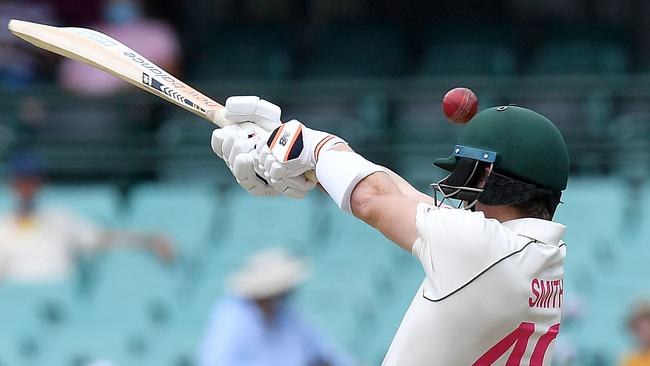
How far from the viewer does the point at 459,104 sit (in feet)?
11.1

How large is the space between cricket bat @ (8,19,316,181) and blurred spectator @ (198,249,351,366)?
291 cm

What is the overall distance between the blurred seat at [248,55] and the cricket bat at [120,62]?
5188mm

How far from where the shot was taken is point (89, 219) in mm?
8289

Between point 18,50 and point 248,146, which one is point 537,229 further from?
point 18,50

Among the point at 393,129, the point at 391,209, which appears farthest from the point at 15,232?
the point at 391,209

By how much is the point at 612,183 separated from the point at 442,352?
16.7ft

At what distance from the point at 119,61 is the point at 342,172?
3.35 feet

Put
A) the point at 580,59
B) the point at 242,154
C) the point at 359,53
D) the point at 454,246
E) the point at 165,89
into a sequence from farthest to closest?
1. the point at 359,53
2. the point at 580,59
3. the point at 165,89
4. the point at 242,154
5. the point at 454,246

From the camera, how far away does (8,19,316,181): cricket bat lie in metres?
3.89

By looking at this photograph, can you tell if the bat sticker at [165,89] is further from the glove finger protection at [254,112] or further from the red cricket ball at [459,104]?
the red cricket ball at [459,104]

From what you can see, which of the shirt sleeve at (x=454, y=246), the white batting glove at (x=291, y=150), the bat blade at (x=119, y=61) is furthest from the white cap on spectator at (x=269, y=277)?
the shirt sleeve at (x=454, y=246)

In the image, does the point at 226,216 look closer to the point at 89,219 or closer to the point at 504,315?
the point at 89,219

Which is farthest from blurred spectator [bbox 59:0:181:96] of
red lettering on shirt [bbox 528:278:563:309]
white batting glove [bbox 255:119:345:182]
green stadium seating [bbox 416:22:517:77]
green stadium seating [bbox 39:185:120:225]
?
red lettering on shirt [bbox 528:278:563:309]

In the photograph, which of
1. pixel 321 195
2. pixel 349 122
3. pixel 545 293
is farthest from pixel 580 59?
pixel 545 293
